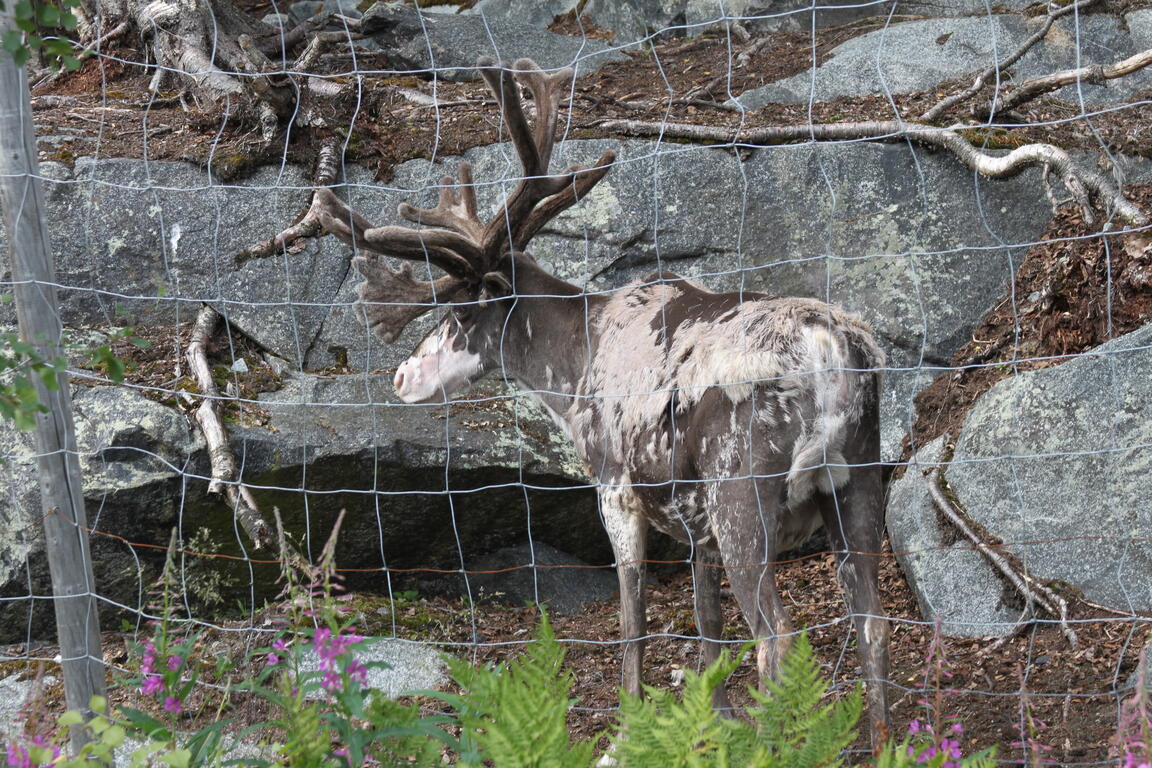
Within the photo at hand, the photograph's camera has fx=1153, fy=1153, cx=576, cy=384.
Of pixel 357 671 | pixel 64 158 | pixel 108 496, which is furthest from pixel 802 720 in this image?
pixel 64 158

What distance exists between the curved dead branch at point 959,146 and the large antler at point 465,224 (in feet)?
3.66

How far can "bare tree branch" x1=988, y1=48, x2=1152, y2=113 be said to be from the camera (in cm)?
623

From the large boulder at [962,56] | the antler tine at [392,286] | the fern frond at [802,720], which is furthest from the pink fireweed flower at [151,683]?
the large boulder at [962,56]

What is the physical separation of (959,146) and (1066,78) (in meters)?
0.72

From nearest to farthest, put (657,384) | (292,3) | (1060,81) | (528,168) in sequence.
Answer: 1. (657,384)
2. (528,168)
3. (1060,81)
4. (292,3)

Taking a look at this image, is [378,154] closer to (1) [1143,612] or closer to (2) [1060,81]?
(2) [1060,81]

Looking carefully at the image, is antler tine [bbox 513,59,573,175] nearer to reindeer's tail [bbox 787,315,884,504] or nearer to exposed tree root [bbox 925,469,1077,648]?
reindeer's tail [bbox 787,315,884,504]

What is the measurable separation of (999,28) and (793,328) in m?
5.90

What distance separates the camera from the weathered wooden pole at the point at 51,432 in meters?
3.65

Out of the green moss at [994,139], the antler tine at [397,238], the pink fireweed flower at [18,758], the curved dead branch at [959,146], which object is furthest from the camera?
the green moss at [994,139]

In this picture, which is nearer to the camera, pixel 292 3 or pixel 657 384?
pixel 657 384

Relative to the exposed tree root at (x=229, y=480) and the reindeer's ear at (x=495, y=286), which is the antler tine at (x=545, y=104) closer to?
the reindeer's ear at (x=495, y=286)

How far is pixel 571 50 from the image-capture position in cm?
979

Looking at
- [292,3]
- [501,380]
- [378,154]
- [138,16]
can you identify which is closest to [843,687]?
[501,380]
